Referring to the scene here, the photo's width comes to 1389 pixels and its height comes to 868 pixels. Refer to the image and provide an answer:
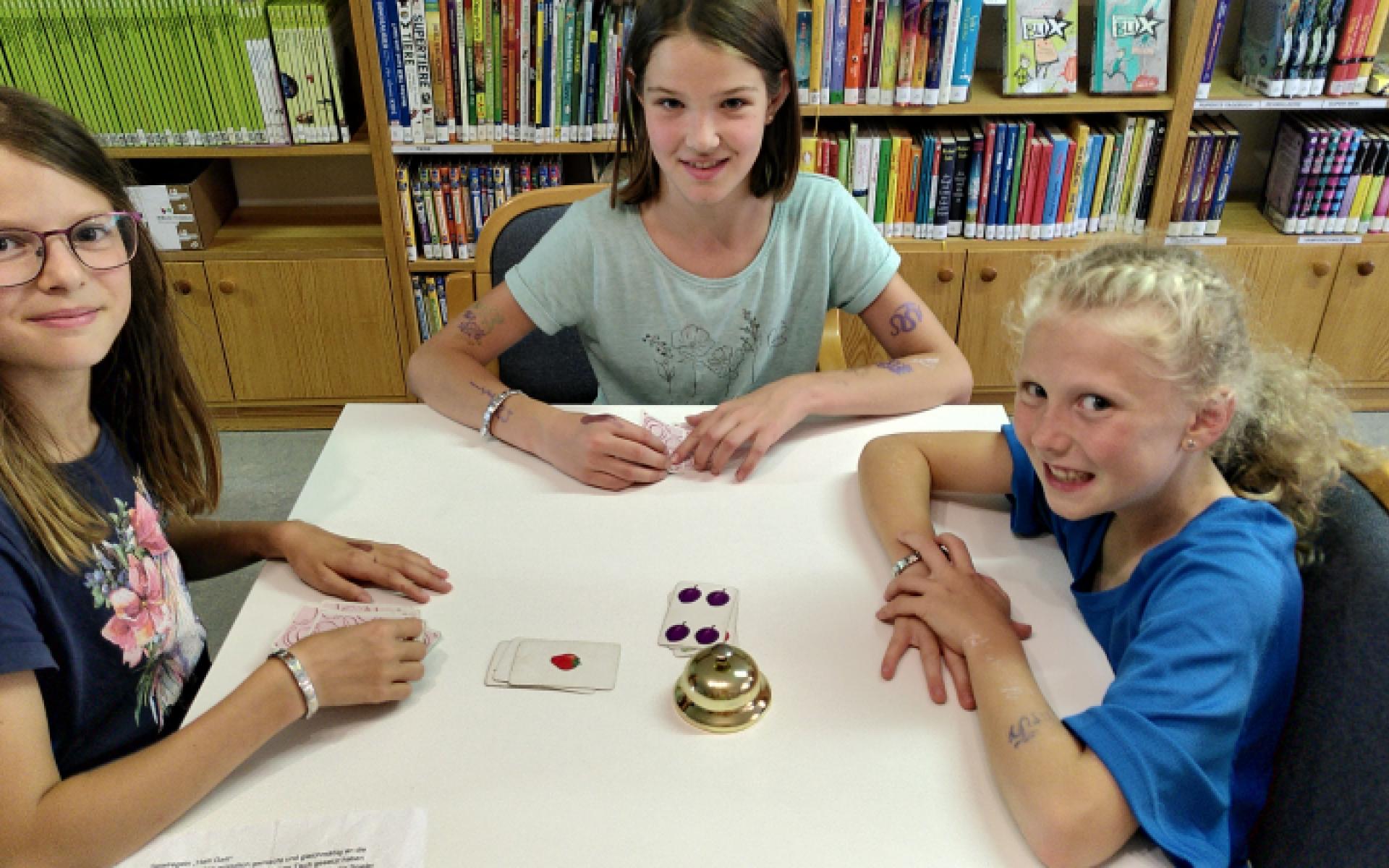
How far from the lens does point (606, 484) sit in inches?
50.5

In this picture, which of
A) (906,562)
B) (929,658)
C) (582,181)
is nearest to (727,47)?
(906,562)

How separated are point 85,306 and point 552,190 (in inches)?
35.7

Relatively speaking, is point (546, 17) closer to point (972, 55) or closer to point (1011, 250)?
point (972, 55)

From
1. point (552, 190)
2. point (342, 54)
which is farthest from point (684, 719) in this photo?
point (342, 54)

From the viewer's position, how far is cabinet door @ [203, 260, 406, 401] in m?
2.67

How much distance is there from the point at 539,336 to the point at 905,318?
60 centimetres

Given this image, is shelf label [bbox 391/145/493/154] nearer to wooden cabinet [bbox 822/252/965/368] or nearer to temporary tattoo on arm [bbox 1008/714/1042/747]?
wooden cabinet [bbox 822/252/965/368]

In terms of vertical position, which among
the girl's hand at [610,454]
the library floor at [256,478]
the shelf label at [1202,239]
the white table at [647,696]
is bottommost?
the library floor at [256,478]

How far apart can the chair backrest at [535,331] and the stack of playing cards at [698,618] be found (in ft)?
2.39

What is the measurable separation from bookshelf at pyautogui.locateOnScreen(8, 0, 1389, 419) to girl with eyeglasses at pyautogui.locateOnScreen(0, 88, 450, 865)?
5.14 ft

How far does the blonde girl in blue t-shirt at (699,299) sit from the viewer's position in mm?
1352

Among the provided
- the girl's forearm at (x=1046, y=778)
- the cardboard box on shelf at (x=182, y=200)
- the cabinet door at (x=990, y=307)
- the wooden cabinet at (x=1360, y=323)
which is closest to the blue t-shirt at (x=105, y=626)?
the girl's forearm at (x=1046, y=778)

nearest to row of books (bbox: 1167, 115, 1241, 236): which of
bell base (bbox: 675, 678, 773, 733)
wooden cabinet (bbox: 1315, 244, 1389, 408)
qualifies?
wooden cabinet (bbox: 1315, 244, 1389, 408)

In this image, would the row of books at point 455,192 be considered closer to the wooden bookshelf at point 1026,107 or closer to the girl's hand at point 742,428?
the wooden bookshelf at point 1026,107
